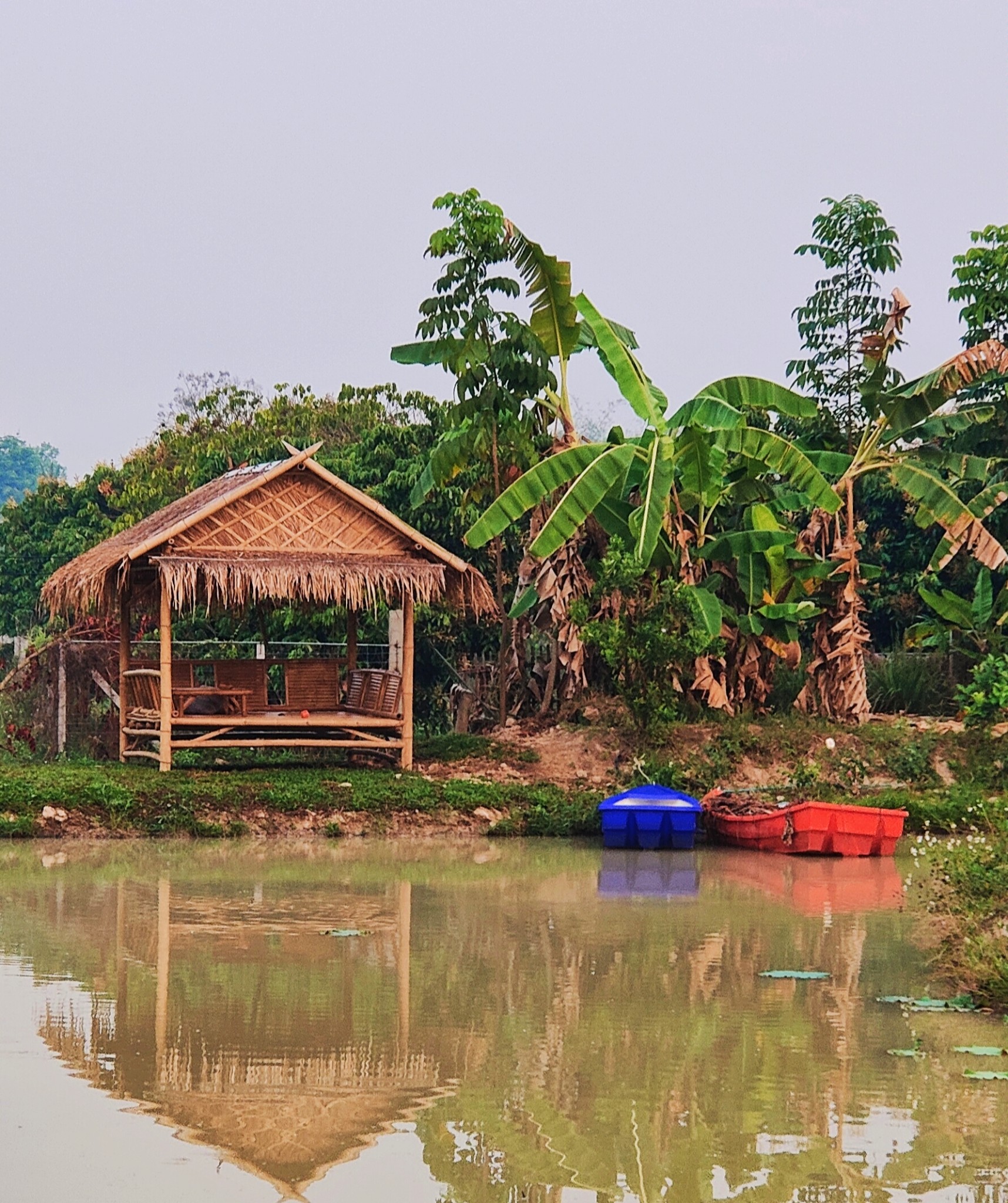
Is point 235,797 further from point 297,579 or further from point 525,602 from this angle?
point 525,602

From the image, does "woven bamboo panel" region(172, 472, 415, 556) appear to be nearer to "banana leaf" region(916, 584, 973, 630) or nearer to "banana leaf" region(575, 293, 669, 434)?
"banana leaf" region(575, 293, 669, 434)

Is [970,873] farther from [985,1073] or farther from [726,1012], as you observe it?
[985,1073]

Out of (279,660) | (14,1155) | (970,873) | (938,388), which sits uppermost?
(938,388)

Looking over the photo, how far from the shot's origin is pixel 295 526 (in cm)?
1797

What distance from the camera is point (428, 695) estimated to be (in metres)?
23.0

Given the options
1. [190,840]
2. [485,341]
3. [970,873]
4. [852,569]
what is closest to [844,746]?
[852,569]

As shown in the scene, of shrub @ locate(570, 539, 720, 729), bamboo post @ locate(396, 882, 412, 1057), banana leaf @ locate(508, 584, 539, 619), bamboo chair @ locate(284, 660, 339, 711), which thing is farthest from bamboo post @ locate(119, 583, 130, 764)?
bamboo post @ locate(396, 882, 412, 1057)

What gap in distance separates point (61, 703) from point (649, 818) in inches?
276

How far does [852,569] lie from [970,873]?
33.0 feet

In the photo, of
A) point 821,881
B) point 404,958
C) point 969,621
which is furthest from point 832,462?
point 404,958

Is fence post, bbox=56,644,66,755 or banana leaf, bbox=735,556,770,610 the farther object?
banana leaf, bbox=735,556,770,610

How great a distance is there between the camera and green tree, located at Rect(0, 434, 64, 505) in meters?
78.6

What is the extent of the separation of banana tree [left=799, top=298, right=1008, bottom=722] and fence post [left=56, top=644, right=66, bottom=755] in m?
8.28

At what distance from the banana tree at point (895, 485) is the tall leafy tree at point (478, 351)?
3541 millimetres
